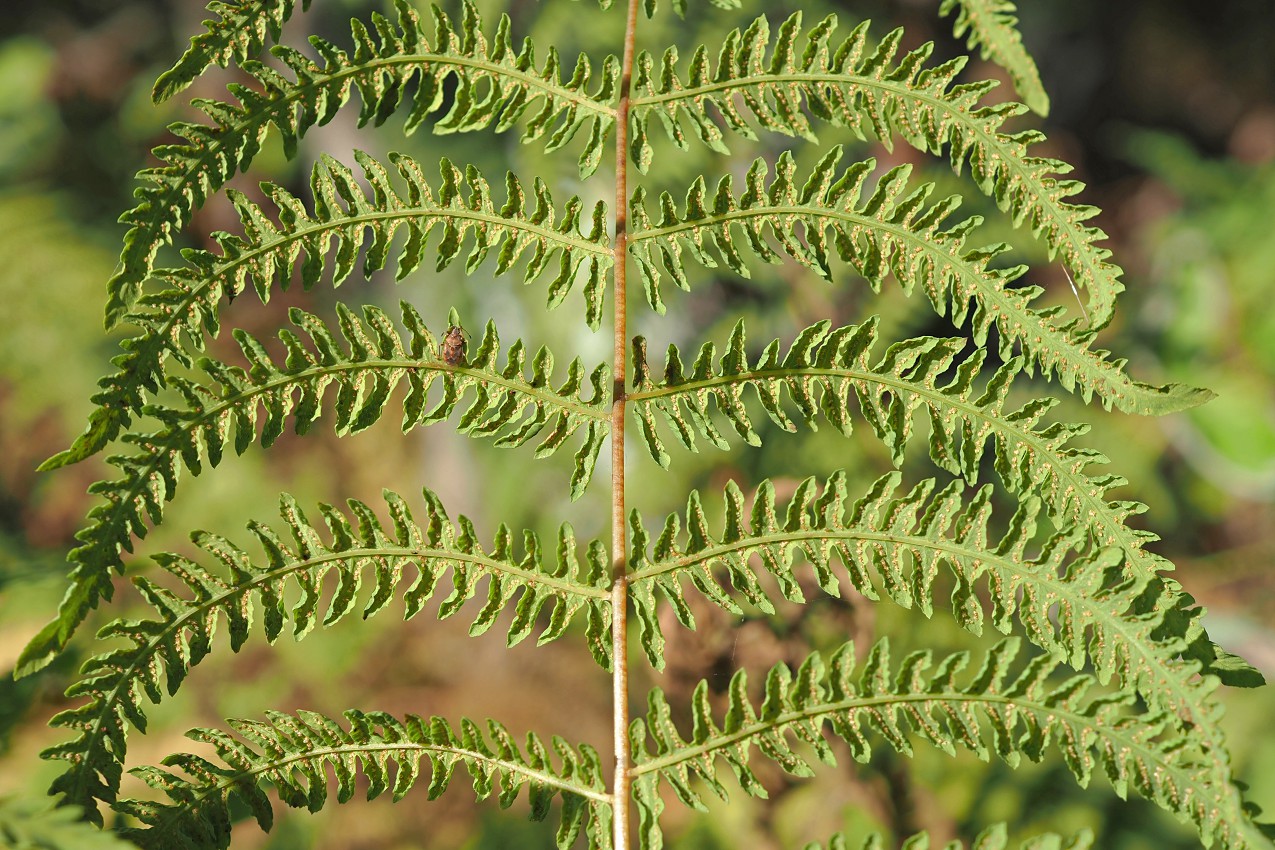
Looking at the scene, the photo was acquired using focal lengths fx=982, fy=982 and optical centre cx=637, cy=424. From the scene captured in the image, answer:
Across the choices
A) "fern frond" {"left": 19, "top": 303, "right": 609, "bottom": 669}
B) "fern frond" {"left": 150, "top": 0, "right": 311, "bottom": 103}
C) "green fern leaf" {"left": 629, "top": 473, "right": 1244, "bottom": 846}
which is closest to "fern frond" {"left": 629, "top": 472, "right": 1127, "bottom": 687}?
"green fern leaf" {"left": 629, "top": 473, "right": 1244, "bottom": 846}

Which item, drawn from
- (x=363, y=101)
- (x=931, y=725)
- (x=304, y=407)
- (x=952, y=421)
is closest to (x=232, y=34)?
(x=363, y=101)

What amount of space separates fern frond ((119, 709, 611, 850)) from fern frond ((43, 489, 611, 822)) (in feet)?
0.21

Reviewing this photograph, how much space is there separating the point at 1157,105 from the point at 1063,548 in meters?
5.03

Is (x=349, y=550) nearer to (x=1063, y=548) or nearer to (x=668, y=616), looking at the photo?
(x=1063, y=548)

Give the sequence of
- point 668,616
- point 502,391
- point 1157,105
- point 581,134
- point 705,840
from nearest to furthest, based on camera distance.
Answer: point 502,391 → point 668,616 → point 705,840 → point 581,134 → point 1157,105

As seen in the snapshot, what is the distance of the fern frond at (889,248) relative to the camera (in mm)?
965

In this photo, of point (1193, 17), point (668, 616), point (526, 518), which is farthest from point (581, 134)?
point (1193, 17)

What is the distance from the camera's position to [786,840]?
1890 millimetres

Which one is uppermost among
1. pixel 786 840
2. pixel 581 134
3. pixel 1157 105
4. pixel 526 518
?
pixel 1157 105

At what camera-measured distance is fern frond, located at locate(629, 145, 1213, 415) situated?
96 cm

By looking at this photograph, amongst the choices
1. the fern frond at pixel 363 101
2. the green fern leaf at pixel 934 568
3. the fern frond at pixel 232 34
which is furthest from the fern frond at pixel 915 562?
the fern frond at pixel 232 34

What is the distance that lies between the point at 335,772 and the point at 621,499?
39 cm

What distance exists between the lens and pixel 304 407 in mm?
990

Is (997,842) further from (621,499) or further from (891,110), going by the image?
(891,110)
